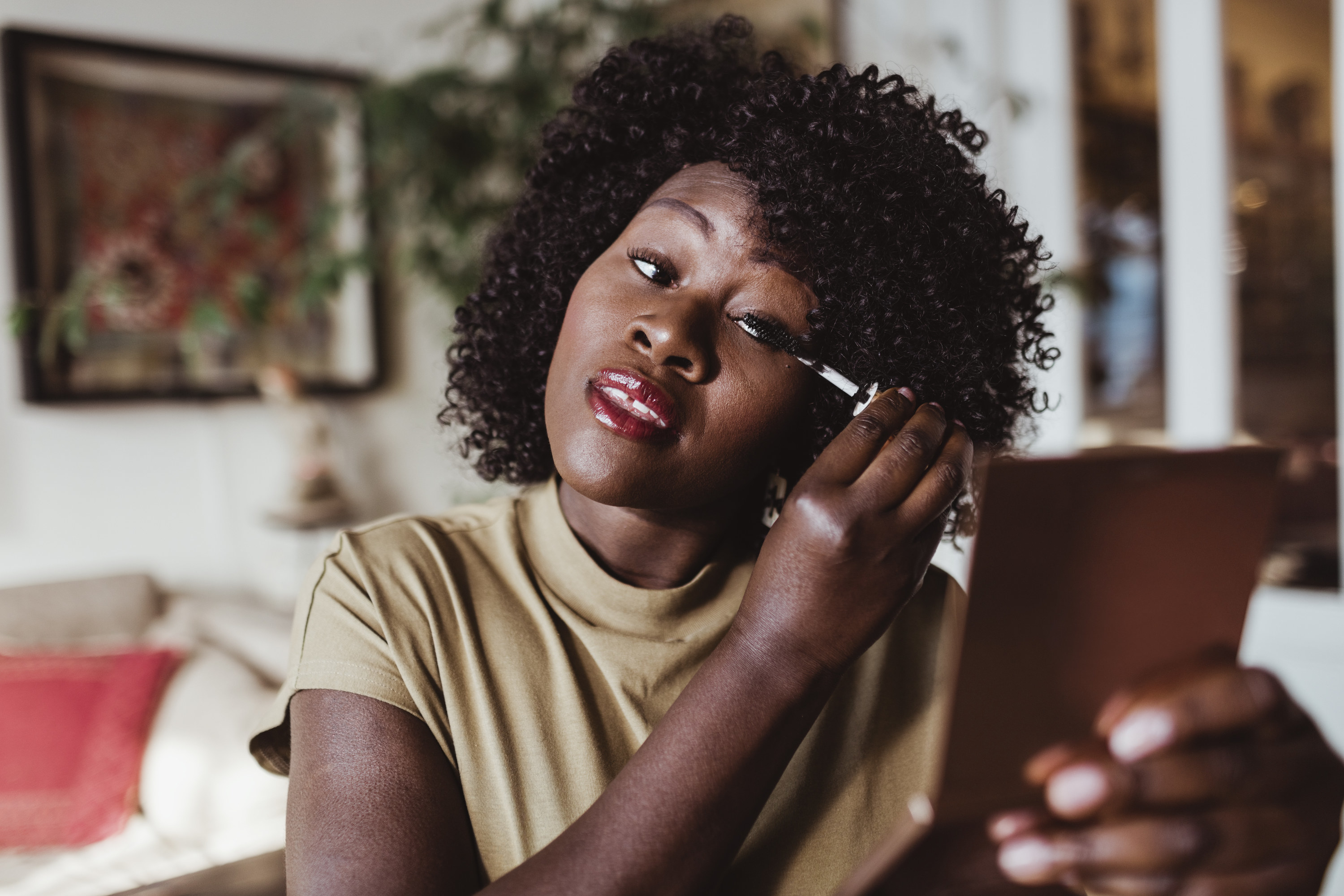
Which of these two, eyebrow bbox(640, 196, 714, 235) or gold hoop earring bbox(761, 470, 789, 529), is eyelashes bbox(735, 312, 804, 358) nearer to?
eyebrow bbox(640, 196, 714, 235)

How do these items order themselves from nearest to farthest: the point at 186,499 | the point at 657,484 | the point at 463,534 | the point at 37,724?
the point at 657,484
the point at 463,534
the point at 37,724
the point at 186,499

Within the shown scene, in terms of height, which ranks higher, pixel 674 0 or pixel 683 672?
pixel 674 0

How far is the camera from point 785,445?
878 millimetres

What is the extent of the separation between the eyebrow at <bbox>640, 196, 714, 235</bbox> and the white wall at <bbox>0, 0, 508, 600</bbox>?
4.50 ft

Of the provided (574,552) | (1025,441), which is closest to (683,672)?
(574,552)

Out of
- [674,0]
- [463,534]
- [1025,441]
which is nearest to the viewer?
[463,534]

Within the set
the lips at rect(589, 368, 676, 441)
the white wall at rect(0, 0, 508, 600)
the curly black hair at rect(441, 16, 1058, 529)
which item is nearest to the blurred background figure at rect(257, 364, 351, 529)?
the white wall at rect(0, 0, 508, 600)

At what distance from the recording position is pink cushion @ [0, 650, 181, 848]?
1.75m

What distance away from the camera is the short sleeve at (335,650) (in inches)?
28.0

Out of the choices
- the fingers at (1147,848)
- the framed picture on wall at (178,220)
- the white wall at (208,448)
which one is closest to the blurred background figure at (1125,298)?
the white wall at (208,448)

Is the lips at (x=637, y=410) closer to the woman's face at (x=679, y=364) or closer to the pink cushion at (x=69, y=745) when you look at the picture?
the woman's face at (x=679, y=364)

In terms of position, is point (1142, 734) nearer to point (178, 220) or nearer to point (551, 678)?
point (551, 678)

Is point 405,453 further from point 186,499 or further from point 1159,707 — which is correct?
point 1159,707

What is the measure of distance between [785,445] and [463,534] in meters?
0.29
